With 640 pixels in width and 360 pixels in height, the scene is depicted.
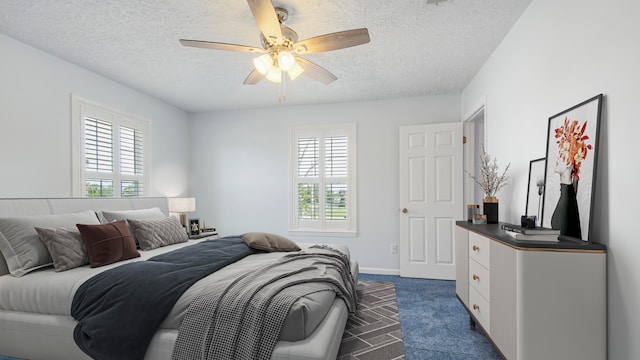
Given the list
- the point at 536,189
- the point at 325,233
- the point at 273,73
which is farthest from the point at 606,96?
the point at 325,233

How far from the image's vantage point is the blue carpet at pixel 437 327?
2258 millimetres

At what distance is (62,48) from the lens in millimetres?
2947

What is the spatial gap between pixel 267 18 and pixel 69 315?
89.9 inches

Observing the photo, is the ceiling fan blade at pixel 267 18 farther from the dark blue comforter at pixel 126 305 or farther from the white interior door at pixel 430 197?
the white interior door at pixel 430 197

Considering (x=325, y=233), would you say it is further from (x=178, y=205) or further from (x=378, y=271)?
(x=178, y=205)

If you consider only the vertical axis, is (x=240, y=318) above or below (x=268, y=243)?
below

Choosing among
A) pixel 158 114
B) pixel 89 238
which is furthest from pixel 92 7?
pixel 158 114

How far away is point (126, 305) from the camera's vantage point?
5.90 ft

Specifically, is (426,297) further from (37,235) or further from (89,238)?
(37,235)

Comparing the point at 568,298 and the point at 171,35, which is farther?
the point at 171,35

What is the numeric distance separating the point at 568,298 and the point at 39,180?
421 cm

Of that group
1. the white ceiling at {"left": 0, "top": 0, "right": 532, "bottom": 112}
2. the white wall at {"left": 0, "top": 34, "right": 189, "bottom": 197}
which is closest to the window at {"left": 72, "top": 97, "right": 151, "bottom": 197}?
the white wall at {"left": 0, "top": 34, "right": 189, "bottom": 197}

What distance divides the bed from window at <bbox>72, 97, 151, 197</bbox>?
2.97ft

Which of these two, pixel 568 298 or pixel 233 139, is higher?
pixel 233 139
